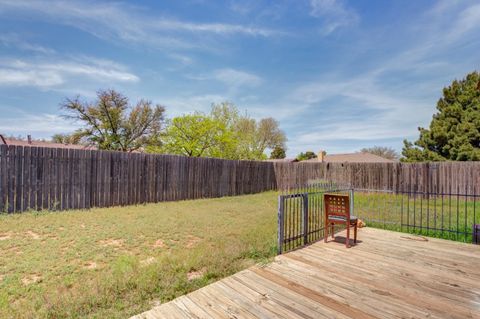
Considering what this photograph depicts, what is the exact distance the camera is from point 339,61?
11.3 meters

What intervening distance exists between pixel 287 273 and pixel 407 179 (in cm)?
1214

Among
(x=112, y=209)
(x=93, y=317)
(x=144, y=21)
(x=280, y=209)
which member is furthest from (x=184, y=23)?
(x=93, y=317)

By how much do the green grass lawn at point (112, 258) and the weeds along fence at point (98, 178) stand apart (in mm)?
736

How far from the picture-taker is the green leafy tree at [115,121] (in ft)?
67.3

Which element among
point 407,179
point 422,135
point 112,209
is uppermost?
point 422,135

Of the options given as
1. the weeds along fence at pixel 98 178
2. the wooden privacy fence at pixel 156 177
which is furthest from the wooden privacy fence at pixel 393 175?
the weeds along fence at pixel 98 178

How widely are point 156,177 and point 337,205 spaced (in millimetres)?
7694

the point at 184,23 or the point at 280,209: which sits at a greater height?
the point at 184,23

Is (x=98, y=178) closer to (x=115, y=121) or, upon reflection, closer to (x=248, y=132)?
(x=115, y=121)

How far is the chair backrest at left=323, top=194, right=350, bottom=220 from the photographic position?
4.25 meters

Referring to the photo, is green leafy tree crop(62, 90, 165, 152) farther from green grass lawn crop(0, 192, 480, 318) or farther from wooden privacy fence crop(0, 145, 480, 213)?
green grass lawn crop(0, 192, 480, 318)

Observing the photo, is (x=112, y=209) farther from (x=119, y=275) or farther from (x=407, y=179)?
(x=407, y=179)

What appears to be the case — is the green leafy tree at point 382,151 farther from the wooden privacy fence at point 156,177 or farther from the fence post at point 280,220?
the fence post at point 280,220

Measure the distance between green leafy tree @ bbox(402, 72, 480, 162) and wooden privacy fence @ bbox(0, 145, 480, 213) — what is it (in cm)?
612
